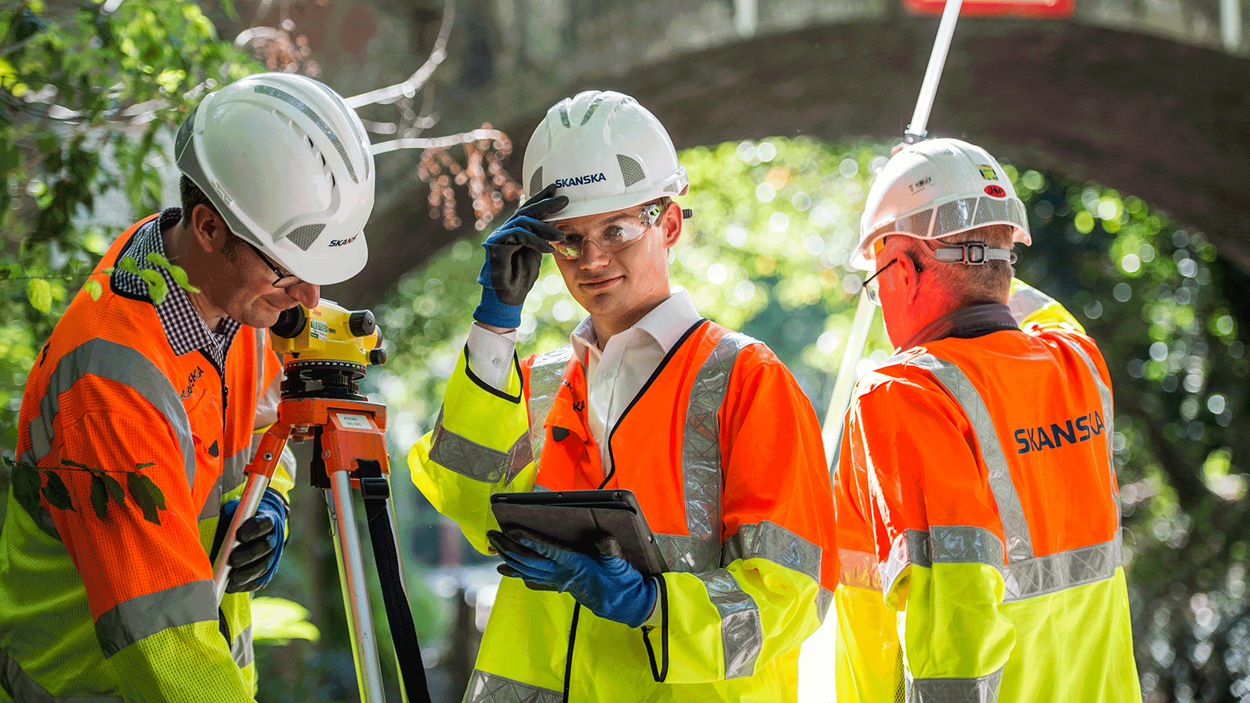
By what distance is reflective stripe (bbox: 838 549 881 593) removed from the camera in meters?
2.52

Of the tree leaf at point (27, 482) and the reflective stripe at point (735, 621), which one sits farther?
the reflective stripe at point (735, 621)

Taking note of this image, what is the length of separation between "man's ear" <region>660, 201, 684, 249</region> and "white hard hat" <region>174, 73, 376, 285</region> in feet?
2.30

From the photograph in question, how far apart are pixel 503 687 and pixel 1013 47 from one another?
4.94 meters

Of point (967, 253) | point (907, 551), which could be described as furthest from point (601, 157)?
point (907, 551)

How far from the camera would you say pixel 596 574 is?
182 centimetres

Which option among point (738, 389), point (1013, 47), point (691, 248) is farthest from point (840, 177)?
point (738, 389)

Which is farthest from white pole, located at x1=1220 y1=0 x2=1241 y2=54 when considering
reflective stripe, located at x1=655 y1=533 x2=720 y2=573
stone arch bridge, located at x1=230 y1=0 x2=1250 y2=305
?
reflective stripe, located at x1=655 y1=533 x2=720 y2=573

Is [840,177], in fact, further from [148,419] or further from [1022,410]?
[148,419]

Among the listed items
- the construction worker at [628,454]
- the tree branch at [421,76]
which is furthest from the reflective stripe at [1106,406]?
the tree branch at [421,76]

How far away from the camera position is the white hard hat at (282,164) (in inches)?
79.1

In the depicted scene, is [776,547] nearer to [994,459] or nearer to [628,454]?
[628,454]

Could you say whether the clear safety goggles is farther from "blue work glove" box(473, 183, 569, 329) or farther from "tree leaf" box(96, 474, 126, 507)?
"tree leaf" box(96, 474, 126, 507)

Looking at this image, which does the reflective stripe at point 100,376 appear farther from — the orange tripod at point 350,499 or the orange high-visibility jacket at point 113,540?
the orange tripod at point 350,499

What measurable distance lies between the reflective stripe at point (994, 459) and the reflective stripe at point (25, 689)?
189cm
